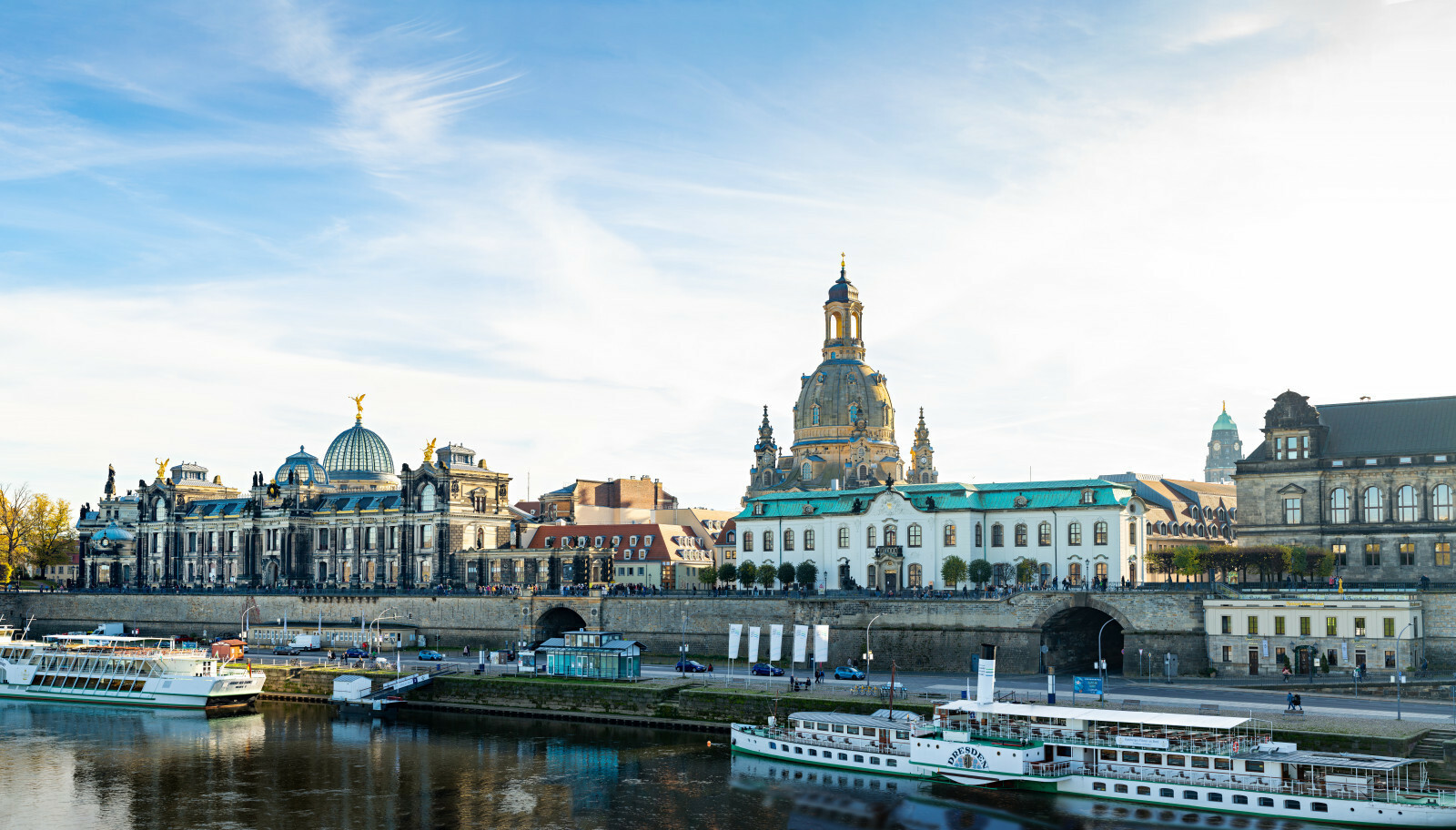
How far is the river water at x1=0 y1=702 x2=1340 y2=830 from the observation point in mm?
54688

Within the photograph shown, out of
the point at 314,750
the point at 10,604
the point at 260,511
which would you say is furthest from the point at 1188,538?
the point at 10,604

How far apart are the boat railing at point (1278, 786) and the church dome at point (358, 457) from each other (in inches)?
5041

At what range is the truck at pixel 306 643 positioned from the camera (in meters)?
121

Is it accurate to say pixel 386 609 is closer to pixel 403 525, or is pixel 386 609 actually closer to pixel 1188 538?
pixel 403 525

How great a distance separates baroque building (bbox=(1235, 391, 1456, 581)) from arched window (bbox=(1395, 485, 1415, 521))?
63 millimetres

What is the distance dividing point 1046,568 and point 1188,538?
139 ft

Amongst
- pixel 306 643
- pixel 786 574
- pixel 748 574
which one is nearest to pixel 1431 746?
pixel 786 574

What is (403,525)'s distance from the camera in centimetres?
14075

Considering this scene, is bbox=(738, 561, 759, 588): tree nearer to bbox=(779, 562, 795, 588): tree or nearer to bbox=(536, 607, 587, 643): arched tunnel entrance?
bbox=(779, 562, 795, 588): tree

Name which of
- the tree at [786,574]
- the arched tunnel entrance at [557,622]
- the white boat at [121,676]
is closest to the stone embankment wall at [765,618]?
the arched tunnel entrance at [557,622]

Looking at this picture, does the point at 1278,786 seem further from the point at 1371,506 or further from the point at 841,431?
the point at 841,431

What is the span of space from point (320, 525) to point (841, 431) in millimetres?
61335

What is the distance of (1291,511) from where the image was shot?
96625 mm

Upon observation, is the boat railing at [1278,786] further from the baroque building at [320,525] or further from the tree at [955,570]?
the baroque building at [320,525]
